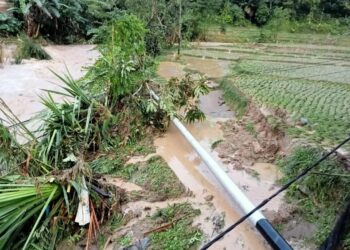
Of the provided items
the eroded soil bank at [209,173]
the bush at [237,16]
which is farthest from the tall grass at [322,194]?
the bush at [237,16]

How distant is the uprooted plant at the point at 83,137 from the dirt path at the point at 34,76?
2.35 ft

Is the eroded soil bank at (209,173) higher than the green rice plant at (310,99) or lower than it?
lower

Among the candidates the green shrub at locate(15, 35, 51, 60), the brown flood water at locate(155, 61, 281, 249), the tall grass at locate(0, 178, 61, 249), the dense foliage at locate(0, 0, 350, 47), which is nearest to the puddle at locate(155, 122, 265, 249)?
the brown flood water at locate(155, 61, 281, 249)

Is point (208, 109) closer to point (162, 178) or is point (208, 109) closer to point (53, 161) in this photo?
point (162, 178)

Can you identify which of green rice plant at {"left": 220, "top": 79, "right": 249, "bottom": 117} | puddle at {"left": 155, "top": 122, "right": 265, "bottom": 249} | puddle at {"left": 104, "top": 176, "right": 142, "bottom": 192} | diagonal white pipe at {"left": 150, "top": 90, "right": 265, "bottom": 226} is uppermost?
diagonal white pipe at {"left": 150, "top": 90, "right": 265, "bottom": 226}

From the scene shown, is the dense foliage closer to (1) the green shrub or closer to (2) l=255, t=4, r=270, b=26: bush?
(2) l=255, t=4, r=270, b=26: bush

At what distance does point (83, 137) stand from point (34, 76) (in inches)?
153

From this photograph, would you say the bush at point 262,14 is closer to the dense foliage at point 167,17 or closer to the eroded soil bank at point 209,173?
the dense foliage at point 167,17

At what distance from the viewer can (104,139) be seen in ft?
14.0

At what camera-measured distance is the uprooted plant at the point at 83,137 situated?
290 cm

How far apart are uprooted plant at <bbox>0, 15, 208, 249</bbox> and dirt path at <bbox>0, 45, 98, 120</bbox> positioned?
72 cm

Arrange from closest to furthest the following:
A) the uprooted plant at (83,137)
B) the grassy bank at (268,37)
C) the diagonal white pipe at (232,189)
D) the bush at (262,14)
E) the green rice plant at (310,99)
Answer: the diagonal white pipe at (232,189), the uprooted plant at (83,137), the green rice plant at (310,99), the grassy bank at (268,37), the bush at (262,14)

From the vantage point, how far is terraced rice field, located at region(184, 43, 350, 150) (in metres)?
4.12

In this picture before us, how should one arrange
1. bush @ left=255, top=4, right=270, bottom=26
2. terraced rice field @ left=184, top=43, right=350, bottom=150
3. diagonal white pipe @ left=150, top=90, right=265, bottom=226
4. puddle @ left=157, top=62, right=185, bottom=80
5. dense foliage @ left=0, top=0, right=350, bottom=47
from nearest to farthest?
1. diagonal white pipe @ left=150, top=90, right=265, bottom=226
2. terraced rice field @ left=184, top=43, right=350, bottom=150
3. puddle @ left=157, top=62, right=185, bottom=80
4. dense foliage @ left=0, top=0, right=350, bottom=47
5. bush @ left=255, top=4, right=270, bottom=26
